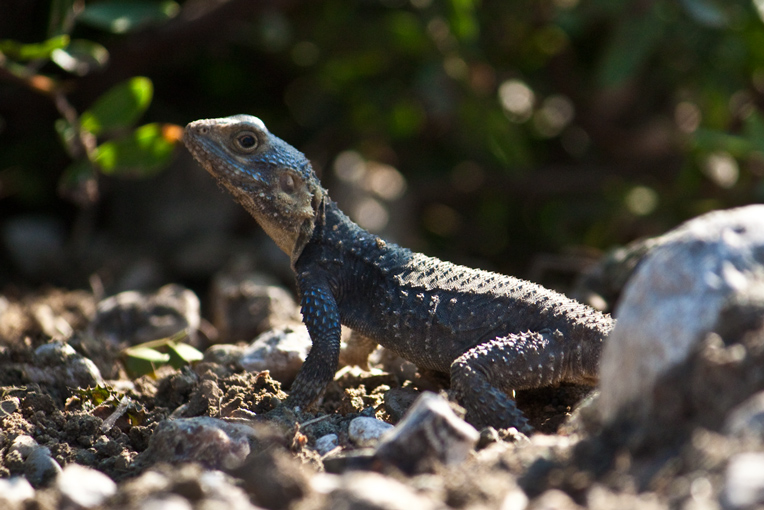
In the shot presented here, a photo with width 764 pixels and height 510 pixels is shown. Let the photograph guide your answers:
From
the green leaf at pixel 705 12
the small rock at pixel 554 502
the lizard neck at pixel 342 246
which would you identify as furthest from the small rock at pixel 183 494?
the green leaf at pixel 705 12

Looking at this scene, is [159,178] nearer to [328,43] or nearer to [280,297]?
[328,43]

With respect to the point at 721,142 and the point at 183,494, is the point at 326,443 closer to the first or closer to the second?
the point at 183,494

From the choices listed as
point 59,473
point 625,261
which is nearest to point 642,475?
point 59,473

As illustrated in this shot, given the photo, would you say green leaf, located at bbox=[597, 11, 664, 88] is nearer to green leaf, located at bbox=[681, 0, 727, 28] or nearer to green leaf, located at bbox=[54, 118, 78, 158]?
green leaf, located at bbox=[681, 0, 727, 28]

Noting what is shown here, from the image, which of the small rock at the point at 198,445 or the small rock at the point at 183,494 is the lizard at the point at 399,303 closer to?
the small rock at the point at 198,445

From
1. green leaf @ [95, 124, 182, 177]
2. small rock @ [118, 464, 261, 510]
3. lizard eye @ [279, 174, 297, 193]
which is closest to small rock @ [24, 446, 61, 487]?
small rock @ [118, 464, 261, 510]

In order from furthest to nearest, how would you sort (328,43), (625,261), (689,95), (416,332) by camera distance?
(689,95), (328,43), (625,261), (416,332)

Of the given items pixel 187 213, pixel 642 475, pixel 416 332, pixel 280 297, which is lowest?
pixel 187 213

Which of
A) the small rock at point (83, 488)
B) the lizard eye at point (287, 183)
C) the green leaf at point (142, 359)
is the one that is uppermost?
the lizard eye at point (287, 183)
